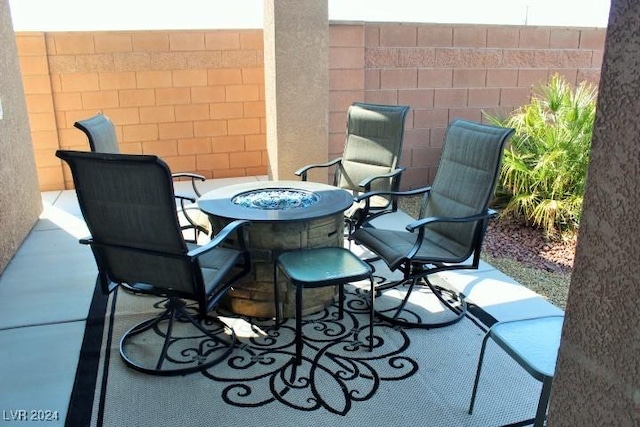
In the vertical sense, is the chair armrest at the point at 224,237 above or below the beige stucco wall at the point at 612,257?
below

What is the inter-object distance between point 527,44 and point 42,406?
5.51m

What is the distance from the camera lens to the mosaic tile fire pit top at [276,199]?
3.06 m

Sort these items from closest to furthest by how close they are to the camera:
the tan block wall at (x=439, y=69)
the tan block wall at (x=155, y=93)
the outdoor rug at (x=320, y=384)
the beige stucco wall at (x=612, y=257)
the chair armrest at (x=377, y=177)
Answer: the beige stucco wall at (x=612, y=257), the outdoor rug at (x=320, y=384), the chair armrest at (x=377, y=177), the tan block wall at (x=439, y=69), the tan block wall at (x=155, y=93)

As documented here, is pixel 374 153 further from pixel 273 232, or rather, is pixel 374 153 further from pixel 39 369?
pixel 39 369

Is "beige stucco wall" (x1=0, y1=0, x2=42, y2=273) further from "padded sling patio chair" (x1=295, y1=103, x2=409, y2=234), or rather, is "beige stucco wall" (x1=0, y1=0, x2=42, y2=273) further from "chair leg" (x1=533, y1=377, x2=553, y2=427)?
"chair leg" (x1=533, y1=377, x2=553, y2=427)

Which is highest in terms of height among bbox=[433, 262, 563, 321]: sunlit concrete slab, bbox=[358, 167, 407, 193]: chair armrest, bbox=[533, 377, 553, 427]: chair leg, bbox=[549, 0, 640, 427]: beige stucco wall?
bbox=[549, 0, 640, 427]: beige stucco wall

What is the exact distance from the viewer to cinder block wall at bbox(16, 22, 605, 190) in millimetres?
5332

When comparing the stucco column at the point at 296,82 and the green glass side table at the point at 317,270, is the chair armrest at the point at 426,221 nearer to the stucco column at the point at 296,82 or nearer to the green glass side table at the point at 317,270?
the green glass side table at the point at 317,270

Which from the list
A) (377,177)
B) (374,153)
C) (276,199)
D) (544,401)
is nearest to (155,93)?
(374,153)

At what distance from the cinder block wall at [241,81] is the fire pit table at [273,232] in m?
2.14

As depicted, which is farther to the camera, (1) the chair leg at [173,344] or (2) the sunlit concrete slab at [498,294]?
(2) the sunlit concrete slab at [498,294]

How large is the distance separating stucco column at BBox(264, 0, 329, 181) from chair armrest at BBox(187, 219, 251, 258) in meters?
2.49

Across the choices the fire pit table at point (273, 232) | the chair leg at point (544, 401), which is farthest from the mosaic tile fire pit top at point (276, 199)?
the chair leg at point (544, 401)

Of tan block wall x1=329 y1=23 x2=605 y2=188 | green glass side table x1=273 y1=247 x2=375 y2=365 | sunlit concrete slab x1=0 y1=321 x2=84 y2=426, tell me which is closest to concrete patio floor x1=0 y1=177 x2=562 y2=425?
sunlit concrete slab x1=0 y1=321 x2=84 y2=426
